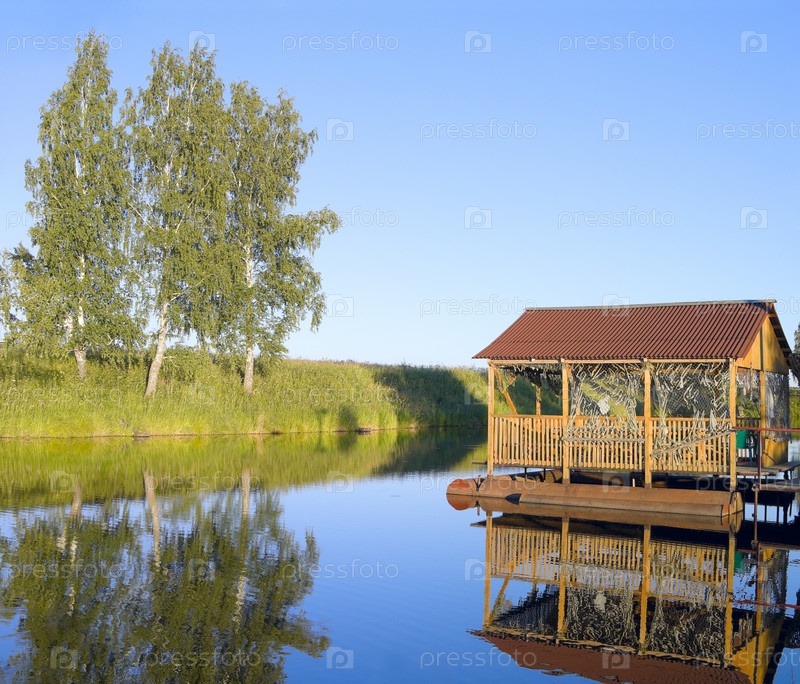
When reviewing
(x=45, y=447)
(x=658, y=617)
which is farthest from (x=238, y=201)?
(x=658, y=617)

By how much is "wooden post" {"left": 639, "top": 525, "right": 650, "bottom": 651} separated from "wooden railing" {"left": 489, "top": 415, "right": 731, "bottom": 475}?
3775mm

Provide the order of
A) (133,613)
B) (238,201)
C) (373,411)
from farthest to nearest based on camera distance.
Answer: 1. (373,411)
2. (238,201)
3. (133,613)

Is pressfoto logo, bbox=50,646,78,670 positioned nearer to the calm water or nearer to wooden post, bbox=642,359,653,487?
the calm water

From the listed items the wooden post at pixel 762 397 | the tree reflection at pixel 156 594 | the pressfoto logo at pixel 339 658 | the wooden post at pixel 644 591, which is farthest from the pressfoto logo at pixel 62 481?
the wooden post at pixel 762 397

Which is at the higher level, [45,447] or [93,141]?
[93,141]

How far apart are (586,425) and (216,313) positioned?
963 inches

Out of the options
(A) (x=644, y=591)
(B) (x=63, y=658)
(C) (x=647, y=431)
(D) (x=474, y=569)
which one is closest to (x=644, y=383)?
(C) (x=647, y=431)

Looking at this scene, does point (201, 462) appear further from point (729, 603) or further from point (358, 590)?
point (729, 603)

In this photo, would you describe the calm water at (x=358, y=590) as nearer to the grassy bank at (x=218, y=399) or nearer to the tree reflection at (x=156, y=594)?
the tree reflection at (x=156, y=594)

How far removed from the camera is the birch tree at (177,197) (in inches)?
1667

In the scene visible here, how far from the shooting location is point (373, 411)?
5075 cm

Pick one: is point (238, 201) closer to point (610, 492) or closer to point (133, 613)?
point (610, 492)

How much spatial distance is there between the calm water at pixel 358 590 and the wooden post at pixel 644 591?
85mm

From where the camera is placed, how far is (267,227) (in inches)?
1881
